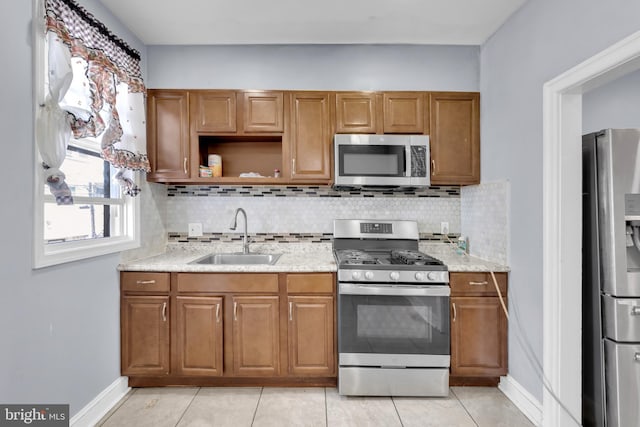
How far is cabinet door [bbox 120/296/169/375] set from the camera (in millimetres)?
2191

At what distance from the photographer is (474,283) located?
7.14 ft

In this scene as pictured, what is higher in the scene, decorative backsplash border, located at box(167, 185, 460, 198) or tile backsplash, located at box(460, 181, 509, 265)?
decorative backsplash border, located at box(167, 185, 460, 198)

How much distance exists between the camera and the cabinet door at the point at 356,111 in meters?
2.51

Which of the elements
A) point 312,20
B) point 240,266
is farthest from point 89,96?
point 312,20

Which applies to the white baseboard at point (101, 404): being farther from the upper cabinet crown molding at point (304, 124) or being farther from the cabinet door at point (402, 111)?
the cabinet door at point (402, 111)

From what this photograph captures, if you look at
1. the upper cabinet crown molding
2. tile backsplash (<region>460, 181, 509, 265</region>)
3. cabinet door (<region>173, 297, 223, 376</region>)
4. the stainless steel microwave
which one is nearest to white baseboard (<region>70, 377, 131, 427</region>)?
cabinet door (<region>173, 297, 223, 376</region>)

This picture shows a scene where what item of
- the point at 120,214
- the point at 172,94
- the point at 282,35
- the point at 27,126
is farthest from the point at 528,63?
the point at 120,214

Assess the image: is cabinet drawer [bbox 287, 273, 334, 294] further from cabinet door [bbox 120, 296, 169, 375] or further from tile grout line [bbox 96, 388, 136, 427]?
tile grout line [bbox 96, 388, 136, 427]

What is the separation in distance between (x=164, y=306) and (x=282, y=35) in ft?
7.11

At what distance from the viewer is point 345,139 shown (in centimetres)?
242

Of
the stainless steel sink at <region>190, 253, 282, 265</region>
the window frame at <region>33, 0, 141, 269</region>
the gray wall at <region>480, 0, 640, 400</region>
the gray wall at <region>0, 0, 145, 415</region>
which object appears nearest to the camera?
the gray wall at <region>0, 0, 145, 415</region>

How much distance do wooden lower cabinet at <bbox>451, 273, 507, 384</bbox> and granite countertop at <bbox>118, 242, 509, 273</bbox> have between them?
0.12m

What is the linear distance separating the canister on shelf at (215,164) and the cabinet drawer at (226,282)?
859mm

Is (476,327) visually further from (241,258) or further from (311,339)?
(241,258)
